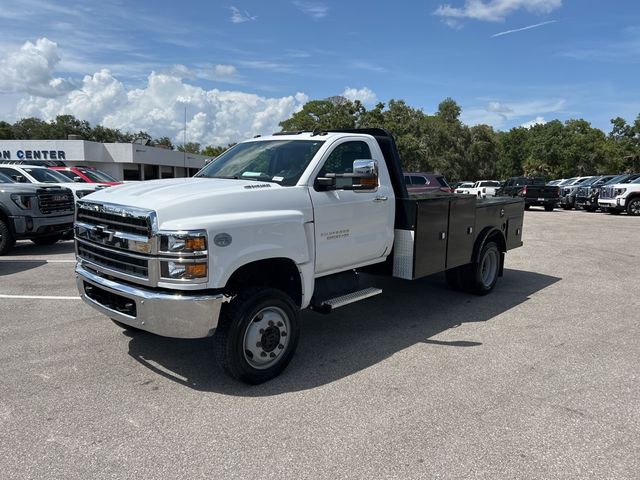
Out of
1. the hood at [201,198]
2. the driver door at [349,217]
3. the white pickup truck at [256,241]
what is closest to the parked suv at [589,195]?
the white pickup truck at [256,241]

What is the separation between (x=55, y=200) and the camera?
10.7 metres

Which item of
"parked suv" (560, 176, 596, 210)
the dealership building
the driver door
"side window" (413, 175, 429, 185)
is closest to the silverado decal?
the driver door

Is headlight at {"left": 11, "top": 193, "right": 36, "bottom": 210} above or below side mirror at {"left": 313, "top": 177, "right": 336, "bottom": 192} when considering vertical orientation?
below

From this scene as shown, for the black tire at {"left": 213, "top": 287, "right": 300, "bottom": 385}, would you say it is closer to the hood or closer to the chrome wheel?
the chrome wheel

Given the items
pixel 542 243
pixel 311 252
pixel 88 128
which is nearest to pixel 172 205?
pixel 311 252

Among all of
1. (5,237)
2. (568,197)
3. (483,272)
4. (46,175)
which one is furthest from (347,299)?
(568,197)

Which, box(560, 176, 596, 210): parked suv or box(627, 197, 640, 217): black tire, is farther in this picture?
box(560, 176, 596, 210): parked suv

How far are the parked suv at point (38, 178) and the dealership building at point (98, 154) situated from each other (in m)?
24.0

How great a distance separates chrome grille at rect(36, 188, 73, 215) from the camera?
10.4 m

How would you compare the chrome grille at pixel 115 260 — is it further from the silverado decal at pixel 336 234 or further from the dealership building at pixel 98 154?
the dealership building at pixel 98 154

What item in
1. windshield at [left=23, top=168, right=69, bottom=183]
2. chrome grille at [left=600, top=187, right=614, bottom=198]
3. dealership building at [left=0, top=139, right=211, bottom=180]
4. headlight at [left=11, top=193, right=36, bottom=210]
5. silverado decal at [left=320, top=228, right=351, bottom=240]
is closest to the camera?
silverado decal at [left=320, top=228, right=351, bottom=240]

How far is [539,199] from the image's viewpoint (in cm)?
2655

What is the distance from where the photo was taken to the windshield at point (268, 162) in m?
4.82

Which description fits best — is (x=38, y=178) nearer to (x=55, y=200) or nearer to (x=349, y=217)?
(x=55, y=200)
